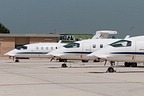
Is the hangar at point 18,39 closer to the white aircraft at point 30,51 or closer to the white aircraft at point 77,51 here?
the white aircraft at point 30,51

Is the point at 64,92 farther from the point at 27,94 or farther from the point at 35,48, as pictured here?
the point at 35,48

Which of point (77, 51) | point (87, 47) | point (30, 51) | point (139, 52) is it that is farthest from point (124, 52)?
point (30, 51)

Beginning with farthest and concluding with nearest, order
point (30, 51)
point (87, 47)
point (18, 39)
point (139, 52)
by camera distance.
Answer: point (18, 39), point (30, 51), point (87, 47), point (139, 52)

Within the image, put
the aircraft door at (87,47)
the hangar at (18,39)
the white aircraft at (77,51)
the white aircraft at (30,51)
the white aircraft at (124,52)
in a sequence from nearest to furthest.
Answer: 1. the white aircraft at (124,52)
2. the white aircraft at (77,51)
3. the aircraft door at (87,47)
4. the white aircraft at (30,51)
5. the hangar at (18,39)

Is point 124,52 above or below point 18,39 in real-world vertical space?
below

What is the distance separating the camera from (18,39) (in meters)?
82.1

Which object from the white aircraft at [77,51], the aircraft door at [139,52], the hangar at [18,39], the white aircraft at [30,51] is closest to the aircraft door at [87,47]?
the white aircraft at [77,51]

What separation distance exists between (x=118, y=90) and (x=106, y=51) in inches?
386

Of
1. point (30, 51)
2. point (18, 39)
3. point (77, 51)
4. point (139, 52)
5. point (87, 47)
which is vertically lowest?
point (139, 52)

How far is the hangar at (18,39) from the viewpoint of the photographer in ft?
261

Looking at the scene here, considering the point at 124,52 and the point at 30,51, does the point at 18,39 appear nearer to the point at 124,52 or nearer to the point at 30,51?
the point at 30,51

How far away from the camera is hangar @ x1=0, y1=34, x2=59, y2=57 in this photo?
79.5m

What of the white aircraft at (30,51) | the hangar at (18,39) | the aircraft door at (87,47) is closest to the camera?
the aircraft door at (87,47)

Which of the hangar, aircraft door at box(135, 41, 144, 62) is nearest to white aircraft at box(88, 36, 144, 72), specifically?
aircraft door at box(135, 41, 144, 62)
